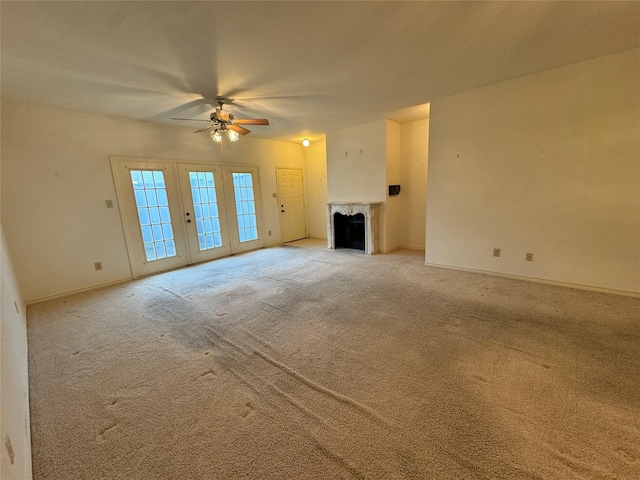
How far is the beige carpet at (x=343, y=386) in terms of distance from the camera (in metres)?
1.31

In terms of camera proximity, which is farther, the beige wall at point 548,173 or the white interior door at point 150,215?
the white interior door at point 150,215

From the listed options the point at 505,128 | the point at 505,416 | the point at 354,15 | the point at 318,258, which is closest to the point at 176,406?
the point at 505,416

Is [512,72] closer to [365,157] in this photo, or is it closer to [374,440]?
[365,157]

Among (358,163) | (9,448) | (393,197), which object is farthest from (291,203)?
(9,448)

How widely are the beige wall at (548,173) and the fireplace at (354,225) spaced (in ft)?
4.64

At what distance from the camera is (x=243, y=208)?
589cm

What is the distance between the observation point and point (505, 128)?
3418 millimetres

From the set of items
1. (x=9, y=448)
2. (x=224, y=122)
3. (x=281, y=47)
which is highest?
(x=281, y=47)

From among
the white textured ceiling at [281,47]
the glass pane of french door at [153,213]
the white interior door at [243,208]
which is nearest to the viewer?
the white textured ceiling at [281,47]

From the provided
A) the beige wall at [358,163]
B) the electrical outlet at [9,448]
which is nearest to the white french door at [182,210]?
the beige wall at [358,163]

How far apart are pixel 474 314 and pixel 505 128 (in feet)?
8.44

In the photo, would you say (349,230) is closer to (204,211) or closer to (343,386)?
(204,211)

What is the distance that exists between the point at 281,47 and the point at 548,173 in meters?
3.52

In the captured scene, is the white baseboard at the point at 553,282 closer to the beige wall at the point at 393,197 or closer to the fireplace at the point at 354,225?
the beige wall at the point at 393,197
